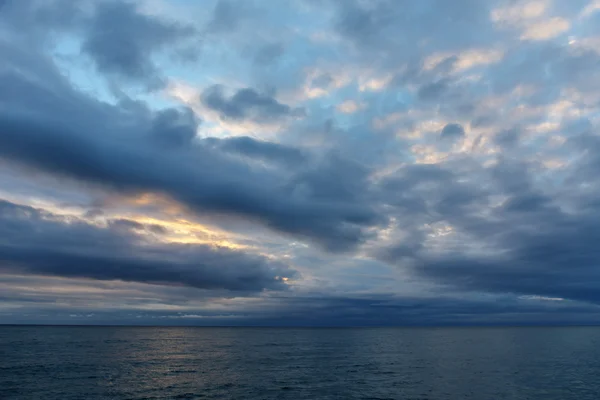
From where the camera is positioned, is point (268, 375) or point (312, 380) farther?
point (268, 375)

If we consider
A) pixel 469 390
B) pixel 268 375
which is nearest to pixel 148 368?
pixel 268 375

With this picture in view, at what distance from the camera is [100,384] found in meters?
71.6

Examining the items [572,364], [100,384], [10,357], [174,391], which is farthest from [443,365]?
[10,357]

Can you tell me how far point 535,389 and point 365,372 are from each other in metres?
32.3

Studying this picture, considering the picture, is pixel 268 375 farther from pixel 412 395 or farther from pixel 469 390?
pixel 469 390

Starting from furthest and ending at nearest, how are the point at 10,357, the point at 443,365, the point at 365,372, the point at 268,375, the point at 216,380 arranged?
the point at 10,357, the point at 443,365, the point at 365,372, the point at 268,375, the point at 216,380

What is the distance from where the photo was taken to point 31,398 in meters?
59.9

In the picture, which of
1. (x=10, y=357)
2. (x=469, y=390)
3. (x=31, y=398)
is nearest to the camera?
(x=31, y=398)

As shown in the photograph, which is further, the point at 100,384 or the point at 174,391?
the point at 100,384

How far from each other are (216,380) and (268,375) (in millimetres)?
11435

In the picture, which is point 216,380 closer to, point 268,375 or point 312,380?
point 268,375

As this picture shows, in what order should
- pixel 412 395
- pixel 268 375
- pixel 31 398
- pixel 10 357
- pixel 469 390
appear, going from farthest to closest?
pixel 10 357
pixel 268 375
pixel 469 390
pixel 412 395
pixel 31 398

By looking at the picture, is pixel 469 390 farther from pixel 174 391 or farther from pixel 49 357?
pixel 49 357

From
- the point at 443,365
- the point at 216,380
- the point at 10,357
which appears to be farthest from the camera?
the point at 10,357
